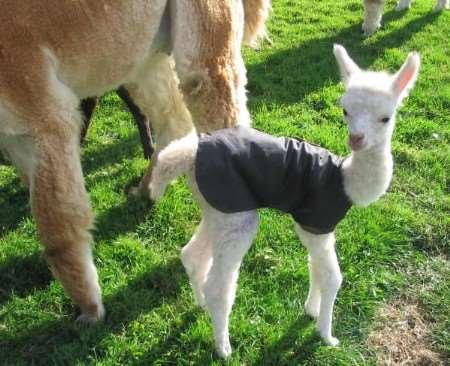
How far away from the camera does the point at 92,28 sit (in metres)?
2.39

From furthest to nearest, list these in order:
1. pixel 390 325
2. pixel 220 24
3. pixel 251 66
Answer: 1. pixel 251 66
2. pixel 390 325
3. pixel 220 24

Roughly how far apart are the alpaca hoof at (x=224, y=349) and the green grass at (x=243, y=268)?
4 centimetres

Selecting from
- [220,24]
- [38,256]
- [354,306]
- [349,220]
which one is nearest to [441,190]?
[349,220]

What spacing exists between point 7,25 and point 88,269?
122cm

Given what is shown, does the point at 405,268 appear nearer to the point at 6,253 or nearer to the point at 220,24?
the point at 220,24

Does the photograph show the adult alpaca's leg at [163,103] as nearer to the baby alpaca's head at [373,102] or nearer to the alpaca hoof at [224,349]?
the alpaca hoof at [224,349]

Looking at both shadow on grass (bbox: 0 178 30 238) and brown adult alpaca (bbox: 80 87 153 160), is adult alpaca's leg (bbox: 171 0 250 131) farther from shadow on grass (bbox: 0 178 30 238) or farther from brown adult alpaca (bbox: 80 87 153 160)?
shadow on grass (bbox: 0 178 30 238)

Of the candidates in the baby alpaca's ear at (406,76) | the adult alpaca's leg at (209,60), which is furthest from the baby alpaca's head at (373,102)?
the adult alpaca's leg at (209,60)

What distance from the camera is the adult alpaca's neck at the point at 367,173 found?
2100mm

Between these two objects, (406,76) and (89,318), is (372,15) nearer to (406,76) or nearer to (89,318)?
(406,76)

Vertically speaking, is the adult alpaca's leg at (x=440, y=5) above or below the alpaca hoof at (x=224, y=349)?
above

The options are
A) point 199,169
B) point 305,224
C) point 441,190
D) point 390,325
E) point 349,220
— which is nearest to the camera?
point 199,169

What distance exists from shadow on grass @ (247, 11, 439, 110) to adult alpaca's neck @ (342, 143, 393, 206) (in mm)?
2824

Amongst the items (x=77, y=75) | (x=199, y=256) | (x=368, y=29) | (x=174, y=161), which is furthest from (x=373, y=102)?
(x=368, y=29)
